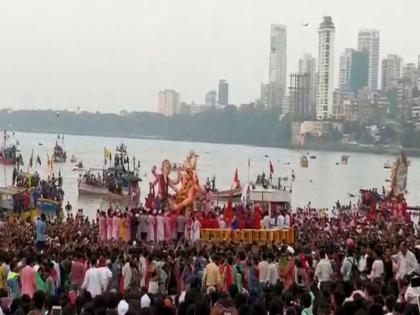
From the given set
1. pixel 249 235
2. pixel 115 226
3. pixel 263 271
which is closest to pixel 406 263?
pixel 263 271

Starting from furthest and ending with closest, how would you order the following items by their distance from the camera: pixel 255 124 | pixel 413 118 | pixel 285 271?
pixel 255 124, pixel 413 118, pixel 285 271

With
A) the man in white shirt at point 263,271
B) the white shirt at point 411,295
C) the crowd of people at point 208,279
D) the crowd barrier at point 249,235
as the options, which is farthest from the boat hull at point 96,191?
the white shirt at point 411,295

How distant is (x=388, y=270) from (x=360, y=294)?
345cm

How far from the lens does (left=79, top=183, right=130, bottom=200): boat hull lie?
165 ft

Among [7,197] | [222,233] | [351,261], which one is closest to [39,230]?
[222,233]

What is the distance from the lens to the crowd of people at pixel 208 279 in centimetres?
902

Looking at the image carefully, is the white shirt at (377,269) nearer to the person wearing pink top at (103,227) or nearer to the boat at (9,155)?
the person wearing pink top at (103,227)

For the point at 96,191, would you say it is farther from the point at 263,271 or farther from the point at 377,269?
the point at 377,269

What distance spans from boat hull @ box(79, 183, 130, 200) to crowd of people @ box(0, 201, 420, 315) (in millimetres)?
31790

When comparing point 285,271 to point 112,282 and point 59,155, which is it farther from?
point 59,155

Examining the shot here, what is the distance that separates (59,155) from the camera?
97812mm

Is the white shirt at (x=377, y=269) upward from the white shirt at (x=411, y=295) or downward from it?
downward

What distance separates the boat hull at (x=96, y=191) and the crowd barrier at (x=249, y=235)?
29640 mm

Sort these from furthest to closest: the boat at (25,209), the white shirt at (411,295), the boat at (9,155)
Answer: the boat at (9,155)
the boat at (25,209)
the white shirt at (411,295)
